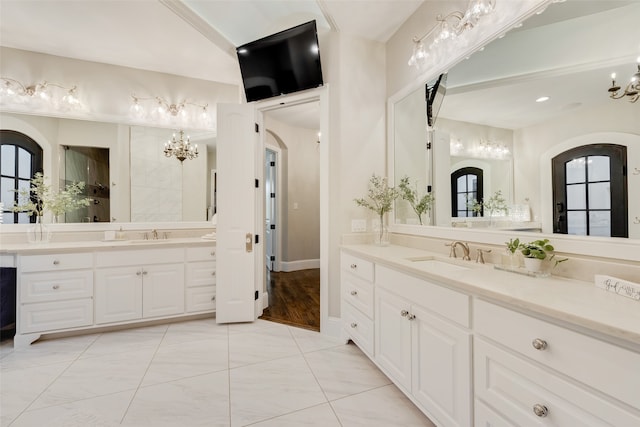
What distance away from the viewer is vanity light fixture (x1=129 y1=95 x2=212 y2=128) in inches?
127

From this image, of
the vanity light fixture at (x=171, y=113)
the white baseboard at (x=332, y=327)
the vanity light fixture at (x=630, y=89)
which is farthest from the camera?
the vanity light fixture at (x=171, y=113)

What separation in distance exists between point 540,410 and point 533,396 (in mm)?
40

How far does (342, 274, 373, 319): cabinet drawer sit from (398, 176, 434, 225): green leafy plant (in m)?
0.75

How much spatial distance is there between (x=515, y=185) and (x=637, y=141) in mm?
516

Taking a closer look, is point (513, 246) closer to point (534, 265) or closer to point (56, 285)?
point (534, 265)

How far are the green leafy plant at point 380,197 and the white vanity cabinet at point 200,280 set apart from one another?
176 centimetres

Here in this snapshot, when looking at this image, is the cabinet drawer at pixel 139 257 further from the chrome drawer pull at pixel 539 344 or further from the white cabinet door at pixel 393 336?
the chrome drawer pull at pixel 539 344

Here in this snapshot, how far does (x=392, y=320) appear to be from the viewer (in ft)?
5.68

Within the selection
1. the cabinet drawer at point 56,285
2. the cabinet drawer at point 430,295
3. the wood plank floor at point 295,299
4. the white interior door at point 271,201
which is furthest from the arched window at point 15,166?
the cabinet drawer at point 430,295

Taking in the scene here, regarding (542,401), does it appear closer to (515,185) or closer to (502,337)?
(502,337)

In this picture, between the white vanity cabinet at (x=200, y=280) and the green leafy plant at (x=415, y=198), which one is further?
the white vanity cabinet at (x=200, y=280)

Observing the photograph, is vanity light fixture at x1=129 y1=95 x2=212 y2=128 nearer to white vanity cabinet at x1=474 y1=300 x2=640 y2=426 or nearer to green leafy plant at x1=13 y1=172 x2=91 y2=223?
green leafy plant at x1=13 y1=172 x2=91 y2=223

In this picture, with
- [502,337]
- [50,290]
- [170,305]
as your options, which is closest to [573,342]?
A: [502,337]

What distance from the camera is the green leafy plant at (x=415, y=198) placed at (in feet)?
7.39
